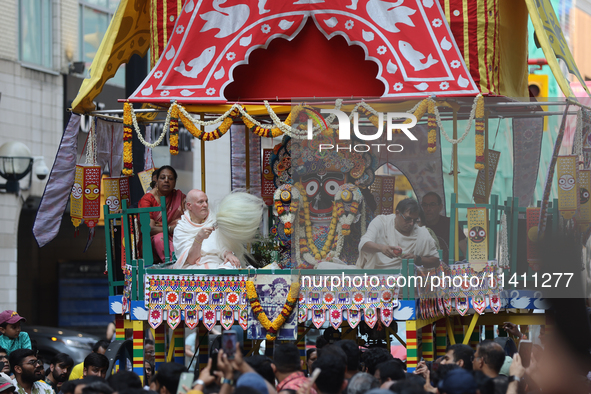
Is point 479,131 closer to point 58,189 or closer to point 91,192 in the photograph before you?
point 91,192

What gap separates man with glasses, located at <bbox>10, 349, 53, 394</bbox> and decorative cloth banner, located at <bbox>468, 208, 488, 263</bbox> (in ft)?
13.9

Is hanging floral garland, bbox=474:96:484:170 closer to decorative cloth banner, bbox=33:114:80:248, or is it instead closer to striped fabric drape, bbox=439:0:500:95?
striped fabric drape, bbox=439:0:500:95

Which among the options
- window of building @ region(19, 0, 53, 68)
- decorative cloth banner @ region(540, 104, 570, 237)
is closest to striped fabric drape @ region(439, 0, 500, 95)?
decorative cloth banner @ region(540, 104, 570, 237)

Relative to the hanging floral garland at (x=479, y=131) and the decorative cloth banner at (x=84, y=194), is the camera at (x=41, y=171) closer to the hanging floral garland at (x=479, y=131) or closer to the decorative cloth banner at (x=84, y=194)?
the decorative cloth banner at (x=84, y=194)

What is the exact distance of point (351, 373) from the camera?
20.9 ft

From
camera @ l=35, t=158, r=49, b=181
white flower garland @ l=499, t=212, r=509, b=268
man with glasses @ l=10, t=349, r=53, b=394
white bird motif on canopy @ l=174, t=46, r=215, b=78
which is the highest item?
white bird motif on canopy @ l=174, t=46, r=215, b=78

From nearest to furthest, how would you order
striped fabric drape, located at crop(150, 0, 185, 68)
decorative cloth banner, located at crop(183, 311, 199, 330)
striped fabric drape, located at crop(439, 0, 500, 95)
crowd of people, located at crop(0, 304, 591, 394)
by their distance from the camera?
crowd of people, located at crop(0, 304, 591, 394) → decorative cloth banner, located at crop(183, 311, 199, 330) → striped fabric drape, located at crop(439, 0, 500, 95) → striped fabric drape, located at crop(150, 0, 185, 68)

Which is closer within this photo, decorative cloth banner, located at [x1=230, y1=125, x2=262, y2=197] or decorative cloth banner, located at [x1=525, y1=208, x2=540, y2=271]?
decorative cloth banner, located at [x1=525, y1=208, x2=540, y2=271]

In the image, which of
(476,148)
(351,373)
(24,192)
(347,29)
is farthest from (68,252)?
(351,373)

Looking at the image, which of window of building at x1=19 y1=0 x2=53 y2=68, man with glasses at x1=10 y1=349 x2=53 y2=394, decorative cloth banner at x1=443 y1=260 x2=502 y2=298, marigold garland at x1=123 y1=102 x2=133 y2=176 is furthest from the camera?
window of building at x1=19 y1=0 x2=53 y2=68

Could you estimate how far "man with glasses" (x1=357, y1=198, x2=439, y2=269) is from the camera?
28.1 ft

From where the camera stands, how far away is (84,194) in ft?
34.4

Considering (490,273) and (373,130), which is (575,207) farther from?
(373,130)

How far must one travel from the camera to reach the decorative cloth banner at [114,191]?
10.5 metres
